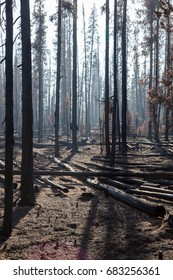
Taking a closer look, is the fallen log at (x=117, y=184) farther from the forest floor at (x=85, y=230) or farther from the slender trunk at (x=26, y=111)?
the slender trunk at (x=26, y=111)

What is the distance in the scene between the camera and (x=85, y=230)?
8.12 metres

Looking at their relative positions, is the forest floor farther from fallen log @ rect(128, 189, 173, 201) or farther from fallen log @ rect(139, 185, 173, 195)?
fallen log @ rect(139, 185, 173, 195)

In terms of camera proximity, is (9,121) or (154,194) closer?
(9,121)

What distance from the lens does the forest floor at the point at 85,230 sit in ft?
22.1

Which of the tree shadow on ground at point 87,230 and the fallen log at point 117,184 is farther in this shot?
the fallen log at point 117,184

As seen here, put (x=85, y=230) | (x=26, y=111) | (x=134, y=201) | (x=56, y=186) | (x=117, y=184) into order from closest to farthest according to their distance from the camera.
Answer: (x=85, y=230) → (x=134, y=201) → (x=26, y=111) → (x=117, y=184) → (x=56, y=186)

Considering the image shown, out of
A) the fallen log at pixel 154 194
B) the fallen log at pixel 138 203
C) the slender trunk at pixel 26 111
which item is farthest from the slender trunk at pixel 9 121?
the fallen log at pixel 154 194

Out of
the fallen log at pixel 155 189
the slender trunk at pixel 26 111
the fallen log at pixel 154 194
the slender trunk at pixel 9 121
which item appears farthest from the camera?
the fallen log at pixel 155 189

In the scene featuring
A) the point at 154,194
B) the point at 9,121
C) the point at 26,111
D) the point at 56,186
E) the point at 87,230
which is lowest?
the point at 87,230

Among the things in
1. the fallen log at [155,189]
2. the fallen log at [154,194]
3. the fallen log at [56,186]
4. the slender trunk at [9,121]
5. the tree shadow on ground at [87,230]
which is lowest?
the tree shadow on ground at [87,230]

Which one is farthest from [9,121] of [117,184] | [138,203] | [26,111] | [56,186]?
[117,184]

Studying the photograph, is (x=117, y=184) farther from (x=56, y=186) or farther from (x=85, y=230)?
(x=85, y=230)

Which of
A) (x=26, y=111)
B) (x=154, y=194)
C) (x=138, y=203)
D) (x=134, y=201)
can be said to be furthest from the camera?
(x=154, y=194)

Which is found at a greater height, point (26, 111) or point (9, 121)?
point (26, 111)
